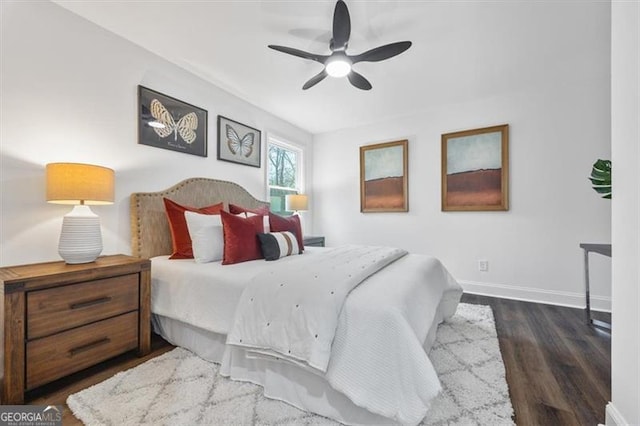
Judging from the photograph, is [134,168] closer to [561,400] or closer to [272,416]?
[272,416]

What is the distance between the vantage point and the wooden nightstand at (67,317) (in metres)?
1.37

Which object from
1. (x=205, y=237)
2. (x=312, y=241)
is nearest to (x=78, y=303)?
(x=205, y=237)

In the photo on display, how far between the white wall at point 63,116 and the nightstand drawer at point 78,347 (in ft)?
2.22

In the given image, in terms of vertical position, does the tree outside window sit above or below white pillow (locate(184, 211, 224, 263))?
above

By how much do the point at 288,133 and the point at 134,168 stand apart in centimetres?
242

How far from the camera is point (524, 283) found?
3.23 meters

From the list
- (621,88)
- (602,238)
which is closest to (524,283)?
(602,238)

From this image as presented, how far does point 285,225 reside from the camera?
2.78 m

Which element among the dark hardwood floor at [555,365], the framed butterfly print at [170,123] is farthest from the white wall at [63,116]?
the dark hardwood floor at [555,365]

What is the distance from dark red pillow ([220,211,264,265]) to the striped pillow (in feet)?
0.22

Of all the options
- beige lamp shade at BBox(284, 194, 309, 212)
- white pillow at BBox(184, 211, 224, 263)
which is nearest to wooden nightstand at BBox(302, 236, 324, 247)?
beige lamp shade at BBox(284, 194, 309, 212)

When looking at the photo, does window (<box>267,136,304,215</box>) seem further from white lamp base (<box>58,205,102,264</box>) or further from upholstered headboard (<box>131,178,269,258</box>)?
white lamp base (<box>58,205,102,264</box>)

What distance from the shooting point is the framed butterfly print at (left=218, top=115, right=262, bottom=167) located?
127 inches

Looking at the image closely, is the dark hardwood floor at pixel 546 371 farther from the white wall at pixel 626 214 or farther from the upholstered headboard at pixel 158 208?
the upholstered headboard at pixel 158 208
